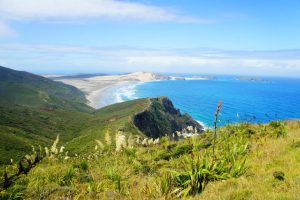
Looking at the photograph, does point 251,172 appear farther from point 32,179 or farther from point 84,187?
point 32,179

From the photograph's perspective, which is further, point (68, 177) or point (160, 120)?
point (160, 120)

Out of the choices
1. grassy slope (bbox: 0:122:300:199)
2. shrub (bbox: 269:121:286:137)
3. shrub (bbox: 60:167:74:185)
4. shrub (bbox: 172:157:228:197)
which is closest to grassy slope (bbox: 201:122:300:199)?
grassy slope (bbox: 0:122:300:199)

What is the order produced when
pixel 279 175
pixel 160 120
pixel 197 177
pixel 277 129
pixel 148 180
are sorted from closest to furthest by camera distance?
pixel 279 175, pixel 197 177, pixel 148 180, pixel 277 129, pixel 160 120

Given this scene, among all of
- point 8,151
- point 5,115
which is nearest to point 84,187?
point 8,151

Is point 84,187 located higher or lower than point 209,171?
lower

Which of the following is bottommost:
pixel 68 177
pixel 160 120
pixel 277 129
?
Answer: pixel 160 120

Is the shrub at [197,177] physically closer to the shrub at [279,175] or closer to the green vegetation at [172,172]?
the green vegetation at [172,172]

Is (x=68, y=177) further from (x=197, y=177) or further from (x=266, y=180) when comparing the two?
(x=266, y=180)

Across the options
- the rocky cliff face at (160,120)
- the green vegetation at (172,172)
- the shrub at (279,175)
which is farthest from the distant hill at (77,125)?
the shrub at (279,175)

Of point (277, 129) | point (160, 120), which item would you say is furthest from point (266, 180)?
point (160, 120)
